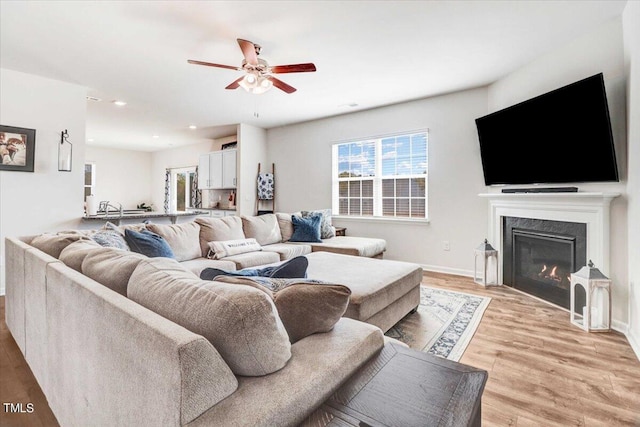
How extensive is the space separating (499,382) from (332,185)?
13.7 feet

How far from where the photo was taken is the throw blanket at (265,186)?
6.36 meters

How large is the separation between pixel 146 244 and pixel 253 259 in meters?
1.04

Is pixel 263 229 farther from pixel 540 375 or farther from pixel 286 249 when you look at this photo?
pixel 540 375

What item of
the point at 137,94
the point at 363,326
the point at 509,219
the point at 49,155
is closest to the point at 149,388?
the point at 363,326

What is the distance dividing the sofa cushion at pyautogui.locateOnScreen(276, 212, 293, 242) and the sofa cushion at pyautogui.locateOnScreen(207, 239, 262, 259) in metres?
0.80

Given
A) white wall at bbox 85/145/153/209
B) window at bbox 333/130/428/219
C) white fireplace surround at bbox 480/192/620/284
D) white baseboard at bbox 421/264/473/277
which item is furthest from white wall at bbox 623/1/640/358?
white wall at bbox 85/145/153/209

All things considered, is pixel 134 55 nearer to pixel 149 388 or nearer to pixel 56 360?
pixel 56 360

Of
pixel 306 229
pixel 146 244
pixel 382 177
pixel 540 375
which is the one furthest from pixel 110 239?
pixel 382 177

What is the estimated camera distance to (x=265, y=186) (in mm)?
6375

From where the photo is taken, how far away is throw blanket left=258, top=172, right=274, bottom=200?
6.36m

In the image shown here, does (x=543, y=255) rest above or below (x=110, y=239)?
below

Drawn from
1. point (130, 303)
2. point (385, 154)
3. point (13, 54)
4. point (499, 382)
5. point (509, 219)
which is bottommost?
point (499, 382)

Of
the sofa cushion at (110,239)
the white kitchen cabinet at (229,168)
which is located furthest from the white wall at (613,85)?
the white kitchen cabinet at (229,168)

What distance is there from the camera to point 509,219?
3.79 m
